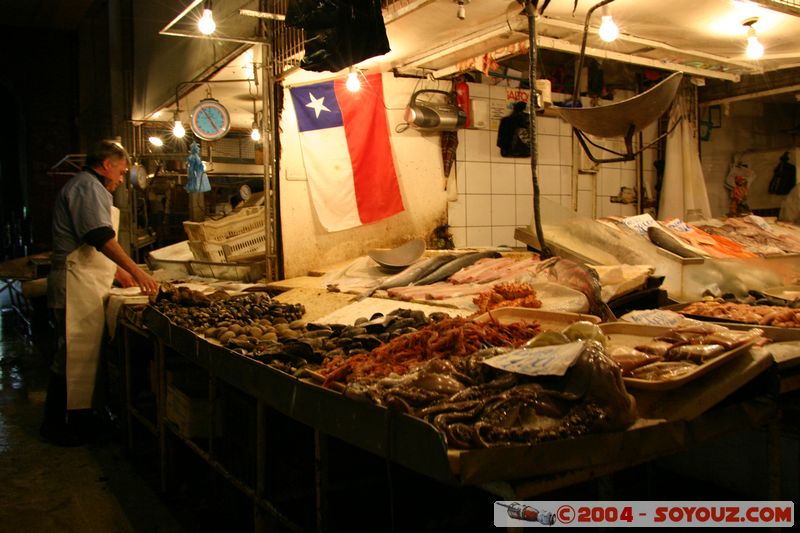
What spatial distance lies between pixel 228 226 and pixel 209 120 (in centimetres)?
168

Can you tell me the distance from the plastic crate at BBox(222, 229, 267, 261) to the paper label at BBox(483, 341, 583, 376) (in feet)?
18.9

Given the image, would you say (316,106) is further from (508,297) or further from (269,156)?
(508,297)

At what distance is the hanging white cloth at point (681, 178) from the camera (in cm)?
946

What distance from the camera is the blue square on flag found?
278 inches

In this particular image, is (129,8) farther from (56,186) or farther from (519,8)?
(519,8)

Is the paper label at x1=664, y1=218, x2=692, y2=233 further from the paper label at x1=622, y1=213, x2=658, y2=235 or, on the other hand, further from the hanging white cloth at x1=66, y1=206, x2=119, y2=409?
the hanging white cloth at x1=66, y1=206, x2=119, y2=409

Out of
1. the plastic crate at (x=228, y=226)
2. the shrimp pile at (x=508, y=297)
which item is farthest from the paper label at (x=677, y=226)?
the plastic crate at (x=228, y=226)

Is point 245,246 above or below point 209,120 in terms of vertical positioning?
below

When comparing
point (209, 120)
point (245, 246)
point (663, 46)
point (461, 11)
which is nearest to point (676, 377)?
point (461, 11)

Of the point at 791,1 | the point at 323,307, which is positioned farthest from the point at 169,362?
the point at 791,1

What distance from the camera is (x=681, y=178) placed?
31.2 ft

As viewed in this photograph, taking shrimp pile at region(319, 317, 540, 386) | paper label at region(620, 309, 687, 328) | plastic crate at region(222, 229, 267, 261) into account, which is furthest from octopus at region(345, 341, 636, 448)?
plastic crate at region(222, 229, 267, 261)

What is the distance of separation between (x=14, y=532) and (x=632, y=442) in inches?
152

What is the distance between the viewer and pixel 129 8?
13289 millimetres
